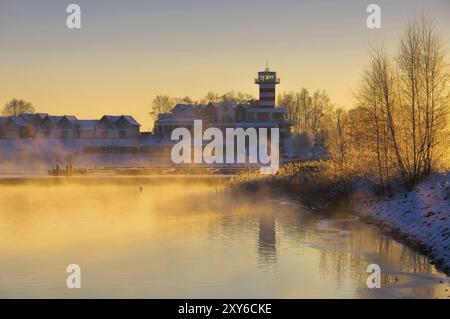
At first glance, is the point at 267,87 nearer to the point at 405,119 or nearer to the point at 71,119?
the point at 71,119

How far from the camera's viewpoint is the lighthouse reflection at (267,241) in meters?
25.7

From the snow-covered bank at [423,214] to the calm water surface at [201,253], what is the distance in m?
0.85

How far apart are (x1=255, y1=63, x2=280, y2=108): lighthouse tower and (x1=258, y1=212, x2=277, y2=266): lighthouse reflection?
7581cm

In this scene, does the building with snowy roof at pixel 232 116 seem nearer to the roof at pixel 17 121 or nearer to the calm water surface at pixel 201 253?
the roof at pixel 17 121

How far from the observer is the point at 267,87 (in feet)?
376

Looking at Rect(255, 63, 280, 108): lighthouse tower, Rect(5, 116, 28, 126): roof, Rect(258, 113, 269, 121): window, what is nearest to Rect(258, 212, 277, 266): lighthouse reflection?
Rect(258, 113, 269, 121): window

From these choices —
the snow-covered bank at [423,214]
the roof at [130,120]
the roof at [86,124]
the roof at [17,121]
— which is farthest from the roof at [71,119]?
the snow-covered bank at [423,214]

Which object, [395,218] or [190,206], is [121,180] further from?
[395,218]

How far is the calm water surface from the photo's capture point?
69.7 ft

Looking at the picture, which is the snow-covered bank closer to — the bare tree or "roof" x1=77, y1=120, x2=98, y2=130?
"roof" x1=77, y1=120, x2=98, y2=130

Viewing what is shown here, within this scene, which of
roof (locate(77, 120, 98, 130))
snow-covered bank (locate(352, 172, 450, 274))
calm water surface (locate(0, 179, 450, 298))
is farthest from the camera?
roof (locate(77, 120, 98, 130))

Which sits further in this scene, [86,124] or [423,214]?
[86,124]

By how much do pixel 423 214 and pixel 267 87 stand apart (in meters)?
85.7

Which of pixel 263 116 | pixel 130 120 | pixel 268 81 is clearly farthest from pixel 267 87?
pixel 130 120
